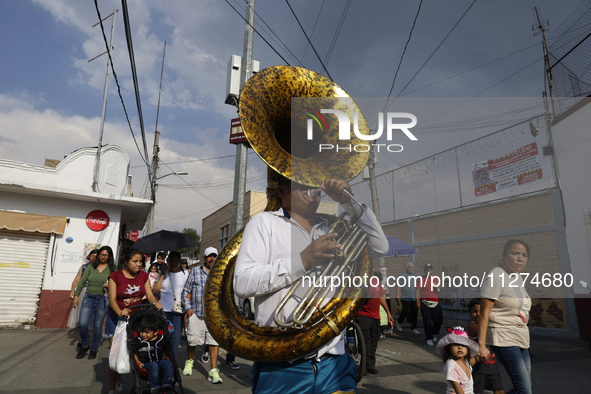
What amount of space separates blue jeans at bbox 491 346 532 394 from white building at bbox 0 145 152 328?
8.68m

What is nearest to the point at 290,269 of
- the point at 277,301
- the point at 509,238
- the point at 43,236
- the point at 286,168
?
the point at 277,301

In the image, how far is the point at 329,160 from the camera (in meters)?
1.92

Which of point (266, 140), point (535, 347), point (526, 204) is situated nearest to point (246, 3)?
point (266, 140)

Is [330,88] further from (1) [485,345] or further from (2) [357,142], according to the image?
(1) [485,345]

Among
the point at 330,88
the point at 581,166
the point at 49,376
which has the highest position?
the point at 581,166

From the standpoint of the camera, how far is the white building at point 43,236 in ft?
27.1

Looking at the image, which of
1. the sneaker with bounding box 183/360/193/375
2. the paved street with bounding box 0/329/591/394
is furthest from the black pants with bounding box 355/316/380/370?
the sneaker with bounding box 183/360/193/375

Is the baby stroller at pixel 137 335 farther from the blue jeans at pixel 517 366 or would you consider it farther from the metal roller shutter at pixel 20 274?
the metal roller shutter at pixel 20 274

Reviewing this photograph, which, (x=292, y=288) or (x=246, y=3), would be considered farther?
(x=246, y=3)

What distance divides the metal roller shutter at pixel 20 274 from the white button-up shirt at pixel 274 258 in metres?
9.10

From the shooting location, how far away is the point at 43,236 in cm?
→ 872

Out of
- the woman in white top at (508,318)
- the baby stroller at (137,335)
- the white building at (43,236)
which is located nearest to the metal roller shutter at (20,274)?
the white building at (43,236)

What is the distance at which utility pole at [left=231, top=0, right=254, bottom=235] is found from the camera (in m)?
6.23

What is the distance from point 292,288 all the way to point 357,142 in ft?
2.78
